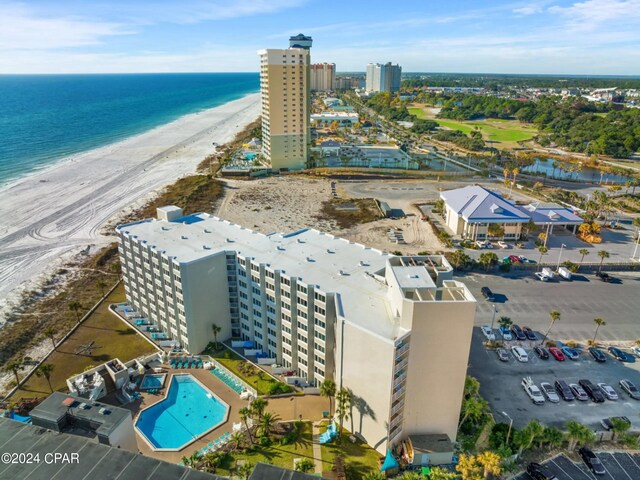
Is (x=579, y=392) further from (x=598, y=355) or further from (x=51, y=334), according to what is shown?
(x=51, y=334)

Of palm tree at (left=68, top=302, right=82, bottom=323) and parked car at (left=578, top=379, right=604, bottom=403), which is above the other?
palm tree at (left=68, top=302, right=82, bottom=323)

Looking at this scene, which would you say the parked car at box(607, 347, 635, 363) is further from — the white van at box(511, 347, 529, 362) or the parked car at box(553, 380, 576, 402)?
the white van at box(511, 347, 529, 362)

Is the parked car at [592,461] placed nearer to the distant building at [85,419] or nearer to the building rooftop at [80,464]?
the building rooftop at [80,464]

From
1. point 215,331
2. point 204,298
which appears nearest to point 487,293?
point 215,331

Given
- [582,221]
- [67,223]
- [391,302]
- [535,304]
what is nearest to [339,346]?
[391,302]

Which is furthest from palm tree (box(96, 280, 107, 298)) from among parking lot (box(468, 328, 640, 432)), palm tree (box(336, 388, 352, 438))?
parking lot (box(468, 328, 640, 432))

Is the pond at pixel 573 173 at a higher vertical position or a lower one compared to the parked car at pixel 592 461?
higher

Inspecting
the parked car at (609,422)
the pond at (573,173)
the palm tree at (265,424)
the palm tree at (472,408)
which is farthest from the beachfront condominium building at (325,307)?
the pond at (573,173)

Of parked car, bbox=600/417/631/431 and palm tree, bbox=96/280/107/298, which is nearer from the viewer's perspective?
parked car, bbox=600/417/631/431
